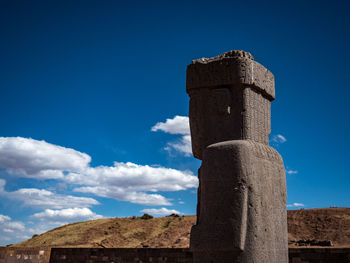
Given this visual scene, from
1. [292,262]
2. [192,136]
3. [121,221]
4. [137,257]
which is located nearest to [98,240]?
[121,221]

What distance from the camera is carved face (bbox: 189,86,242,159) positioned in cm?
394

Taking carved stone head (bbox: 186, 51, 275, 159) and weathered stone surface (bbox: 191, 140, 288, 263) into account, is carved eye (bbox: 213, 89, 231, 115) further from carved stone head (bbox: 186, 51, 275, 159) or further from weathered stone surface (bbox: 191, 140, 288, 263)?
weathered stone surface (bbox: 191, 140, 288, 263)

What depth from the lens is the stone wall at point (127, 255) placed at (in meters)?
8.12

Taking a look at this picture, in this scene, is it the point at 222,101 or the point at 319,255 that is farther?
the point at 319,255

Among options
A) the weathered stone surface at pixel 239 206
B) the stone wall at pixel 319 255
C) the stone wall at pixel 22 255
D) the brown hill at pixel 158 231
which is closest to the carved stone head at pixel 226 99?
the weathered stone surface at pixel 239 206

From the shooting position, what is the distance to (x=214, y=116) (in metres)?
4.02

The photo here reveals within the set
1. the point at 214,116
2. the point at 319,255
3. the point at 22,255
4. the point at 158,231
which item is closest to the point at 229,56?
the point at 214,116

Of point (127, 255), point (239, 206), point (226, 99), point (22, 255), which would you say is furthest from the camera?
point (127, 255)

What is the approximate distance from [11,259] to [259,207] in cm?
866

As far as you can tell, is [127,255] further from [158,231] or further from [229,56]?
[158,231]

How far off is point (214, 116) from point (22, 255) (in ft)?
27.8

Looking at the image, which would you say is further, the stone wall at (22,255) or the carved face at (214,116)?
the stone wall at (22,255)

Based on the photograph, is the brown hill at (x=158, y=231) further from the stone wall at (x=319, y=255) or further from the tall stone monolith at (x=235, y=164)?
the tall stone monolith at (x=235, y=164)

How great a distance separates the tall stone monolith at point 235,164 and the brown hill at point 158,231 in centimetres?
2134
